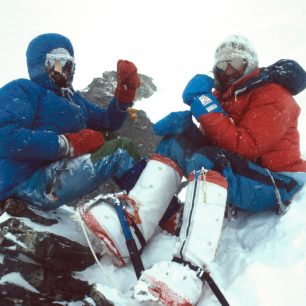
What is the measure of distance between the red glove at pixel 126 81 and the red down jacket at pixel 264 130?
4.26 feet

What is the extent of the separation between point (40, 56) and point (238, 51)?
7.08 feet

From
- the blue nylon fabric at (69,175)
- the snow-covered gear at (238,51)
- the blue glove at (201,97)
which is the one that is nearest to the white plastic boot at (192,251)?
the blue glove at (201,97)

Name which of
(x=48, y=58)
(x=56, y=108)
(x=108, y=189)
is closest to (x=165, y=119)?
(x=56, y=108)

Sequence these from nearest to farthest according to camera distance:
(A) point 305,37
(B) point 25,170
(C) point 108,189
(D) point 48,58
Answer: (B) point 25,170 → (D) point 48,58 → (C) point 108,189 → (A) point 305,37

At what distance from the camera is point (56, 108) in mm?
4234

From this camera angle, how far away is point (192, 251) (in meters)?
2.82

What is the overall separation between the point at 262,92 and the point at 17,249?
271 centimetres

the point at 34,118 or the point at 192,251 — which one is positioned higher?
the point at 34,118

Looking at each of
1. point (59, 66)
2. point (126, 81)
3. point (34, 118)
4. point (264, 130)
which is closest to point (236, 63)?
point (264, 130)

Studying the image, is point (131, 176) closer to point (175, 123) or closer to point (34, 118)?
point (175, 123)

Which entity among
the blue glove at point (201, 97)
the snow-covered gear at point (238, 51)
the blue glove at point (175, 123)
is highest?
the snow-covered gear at point (238, 51)

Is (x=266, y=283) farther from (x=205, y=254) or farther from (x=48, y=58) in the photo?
(x=48, y=58)

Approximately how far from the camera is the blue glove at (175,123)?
12.9 feet

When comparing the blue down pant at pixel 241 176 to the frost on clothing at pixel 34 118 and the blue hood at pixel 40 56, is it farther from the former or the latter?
the blue hood at pixel 40 56
